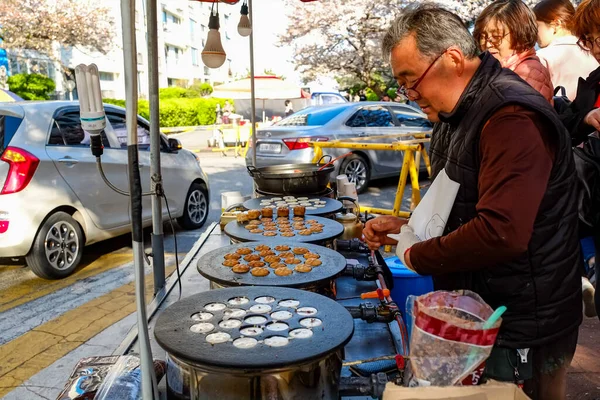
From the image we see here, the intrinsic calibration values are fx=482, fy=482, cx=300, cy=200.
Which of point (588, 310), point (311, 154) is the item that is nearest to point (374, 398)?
point (588, 310)

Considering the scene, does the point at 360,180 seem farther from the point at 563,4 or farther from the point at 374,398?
the point at 374,398

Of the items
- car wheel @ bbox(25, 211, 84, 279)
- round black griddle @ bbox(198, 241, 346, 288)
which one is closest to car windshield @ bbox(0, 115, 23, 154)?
car wheel @ bbox(25, 211, 84, 279)

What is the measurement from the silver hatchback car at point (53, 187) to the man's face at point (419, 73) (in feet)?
13.2

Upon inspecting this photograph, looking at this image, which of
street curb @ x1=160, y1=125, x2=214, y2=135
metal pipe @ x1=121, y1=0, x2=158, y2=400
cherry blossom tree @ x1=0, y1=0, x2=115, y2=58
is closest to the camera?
metal pipe @ x1=121, y1=0, x2=158, y2=400

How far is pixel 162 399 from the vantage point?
1.62m

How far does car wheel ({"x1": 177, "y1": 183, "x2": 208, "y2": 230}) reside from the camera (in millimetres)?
6719

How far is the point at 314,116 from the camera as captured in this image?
9148 mm

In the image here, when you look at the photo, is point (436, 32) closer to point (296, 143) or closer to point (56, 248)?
point (56, 248)

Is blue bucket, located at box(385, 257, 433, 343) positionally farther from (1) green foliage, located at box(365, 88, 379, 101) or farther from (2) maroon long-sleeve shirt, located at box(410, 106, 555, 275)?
(1) green foliage, located at box(365, 88, 379, 101)

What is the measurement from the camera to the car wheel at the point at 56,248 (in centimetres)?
458

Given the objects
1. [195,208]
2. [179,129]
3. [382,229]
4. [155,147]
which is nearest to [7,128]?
[155,147]

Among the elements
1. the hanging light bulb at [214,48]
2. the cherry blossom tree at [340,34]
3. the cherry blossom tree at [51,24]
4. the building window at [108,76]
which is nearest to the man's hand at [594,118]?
the hanging light bulb at [214,48]

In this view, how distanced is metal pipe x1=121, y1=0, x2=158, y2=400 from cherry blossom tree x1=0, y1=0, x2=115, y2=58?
26.8 m

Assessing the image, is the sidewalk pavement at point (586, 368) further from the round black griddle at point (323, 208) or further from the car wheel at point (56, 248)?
the car wheel at point (56, 248)
